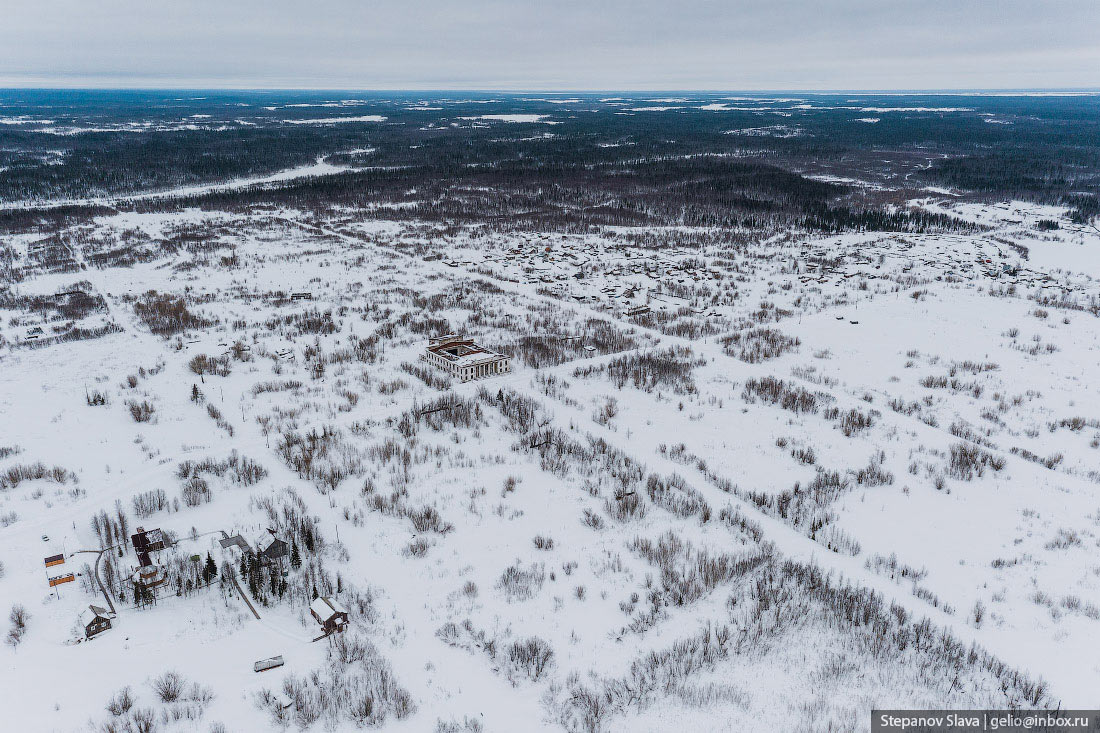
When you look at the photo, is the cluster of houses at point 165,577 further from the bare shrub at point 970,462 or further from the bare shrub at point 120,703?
the bare shrub at point 970,462

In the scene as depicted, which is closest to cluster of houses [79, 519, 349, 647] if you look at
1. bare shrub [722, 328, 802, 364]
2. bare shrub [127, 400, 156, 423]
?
bare shrub [127, 400, 156, 423]

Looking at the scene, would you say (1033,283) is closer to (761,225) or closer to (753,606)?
(761,225)

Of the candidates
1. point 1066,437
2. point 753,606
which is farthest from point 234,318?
point 1066,437

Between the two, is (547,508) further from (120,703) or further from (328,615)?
(120,703)

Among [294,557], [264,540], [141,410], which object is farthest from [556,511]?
[141,410]

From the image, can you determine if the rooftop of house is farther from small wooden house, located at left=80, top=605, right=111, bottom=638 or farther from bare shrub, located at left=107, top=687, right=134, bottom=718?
bare shrub, located at left=107, top=687, right=134, bottom=718

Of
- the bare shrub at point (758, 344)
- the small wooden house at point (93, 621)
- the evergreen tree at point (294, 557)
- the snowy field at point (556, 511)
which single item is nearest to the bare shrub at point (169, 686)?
the snowy field at point (556, 511)
